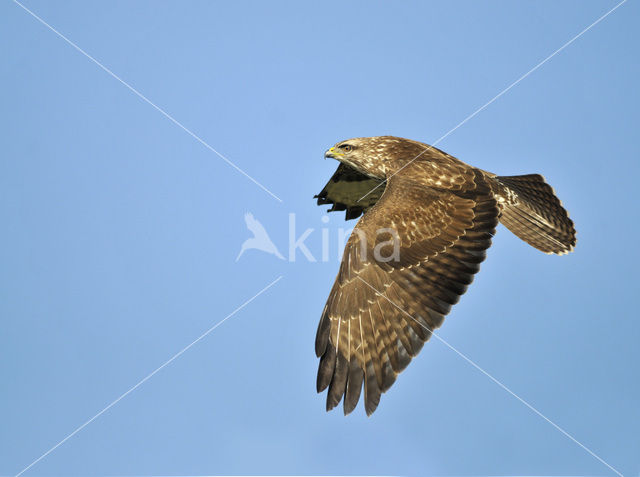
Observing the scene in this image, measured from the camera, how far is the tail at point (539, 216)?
9.47m

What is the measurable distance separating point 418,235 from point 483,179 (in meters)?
1.48

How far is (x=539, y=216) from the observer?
9.45 meters

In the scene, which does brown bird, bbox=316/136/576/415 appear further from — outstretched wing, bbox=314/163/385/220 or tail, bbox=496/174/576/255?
outstretched wing, bbox=314/163/385/220

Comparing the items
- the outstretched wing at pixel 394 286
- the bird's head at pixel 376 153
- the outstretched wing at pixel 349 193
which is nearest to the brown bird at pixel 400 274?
the outstretched wing at pixel 394 286

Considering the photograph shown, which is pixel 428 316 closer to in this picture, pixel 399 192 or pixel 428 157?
pixel 399 192

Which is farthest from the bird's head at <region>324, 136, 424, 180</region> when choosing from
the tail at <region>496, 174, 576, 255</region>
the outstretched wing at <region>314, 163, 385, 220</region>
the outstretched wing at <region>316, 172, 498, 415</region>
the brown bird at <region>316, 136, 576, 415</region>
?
the tail at <region>496, 174, 576, 255</region>

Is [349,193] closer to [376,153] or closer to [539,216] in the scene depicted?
[376,153]

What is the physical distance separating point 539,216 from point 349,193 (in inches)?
112

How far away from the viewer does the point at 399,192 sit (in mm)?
8250

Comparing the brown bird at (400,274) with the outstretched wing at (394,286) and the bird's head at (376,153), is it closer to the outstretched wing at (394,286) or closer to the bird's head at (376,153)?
the outstretched wing at (394,286)

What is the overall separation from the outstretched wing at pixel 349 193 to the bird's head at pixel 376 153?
64cm

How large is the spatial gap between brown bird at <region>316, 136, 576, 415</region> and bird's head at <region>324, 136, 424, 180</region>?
0.47 meters

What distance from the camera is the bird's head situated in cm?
922

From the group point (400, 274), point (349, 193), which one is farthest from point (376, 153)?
point (400, 274)
